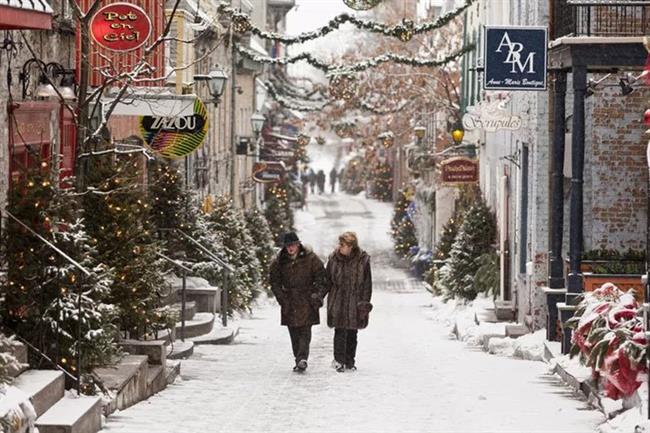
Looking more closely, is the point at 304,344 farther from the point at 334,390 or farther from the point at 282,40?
the point at 282,40

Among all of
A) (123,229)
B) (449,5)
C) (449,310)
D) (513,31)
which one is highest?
(449,5)

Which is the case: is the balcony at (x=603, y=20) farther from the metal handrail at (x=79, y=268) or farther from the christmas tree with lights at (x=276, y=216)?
the christmas tree with lights at (x=276, y=216)

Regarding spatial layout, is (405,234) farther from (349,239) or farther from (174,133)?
(349,239)

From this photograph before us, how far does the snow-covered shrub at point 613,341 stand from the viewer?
12992mm

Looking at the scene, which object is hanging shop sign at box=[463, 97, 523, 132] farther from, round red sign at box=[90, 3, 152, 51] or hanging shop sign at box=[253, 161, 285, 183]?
hanging shop sign at box=[253, 161, 285, 183]

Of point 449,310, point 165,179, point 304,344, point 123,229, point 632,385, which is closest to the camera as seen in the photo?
point 632,385

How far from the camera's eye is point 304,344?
59.5 feet

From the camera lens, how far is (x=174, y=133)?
22.7 m

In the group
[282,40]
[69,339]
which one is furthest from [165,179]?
[69,339]

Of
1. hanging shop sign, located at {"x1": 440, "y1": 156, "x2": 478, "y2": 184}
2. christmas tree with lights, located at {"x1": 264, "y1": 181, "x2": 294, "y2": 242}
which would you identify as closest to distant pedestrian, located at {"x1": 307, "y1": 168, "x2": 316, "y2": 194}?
christmas tree with lights, located at {"x1": 264, "y1": 181, "x2": 294, "y2": 242}

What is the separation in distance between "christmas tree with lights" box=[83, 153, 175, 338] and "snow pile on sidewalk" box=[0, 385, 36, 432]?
188 inches

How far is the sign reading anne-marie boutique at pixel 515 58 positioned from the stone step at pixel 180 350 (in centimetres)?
485

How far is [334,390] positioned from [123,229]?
2558 millimetres

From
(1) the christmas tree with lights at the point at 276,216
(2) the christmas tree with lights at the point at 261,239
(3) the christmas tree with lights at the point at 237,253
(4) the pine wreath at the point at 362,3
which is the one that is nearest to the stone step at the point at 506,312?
(3) the christmas tree with lights at the point at 237,253
